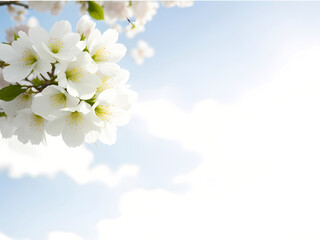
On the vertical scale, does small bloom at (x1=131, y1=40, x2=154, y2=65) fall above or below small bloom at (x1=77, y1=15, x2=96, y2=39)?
above

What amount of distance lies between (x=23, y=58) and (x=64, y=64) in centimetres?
22

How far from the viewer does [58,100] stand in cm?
140

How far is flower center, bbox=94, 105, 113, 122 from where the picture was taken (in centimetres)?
145

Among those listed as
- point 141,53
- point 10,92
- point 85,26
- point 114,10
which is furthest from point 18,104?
point 141,53

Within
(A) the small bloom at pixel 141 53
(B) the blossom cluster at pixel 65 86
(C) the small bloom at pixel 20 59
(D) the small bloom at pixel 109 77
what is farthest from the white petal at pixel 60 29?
(A) the small bloom at pixel 141 53

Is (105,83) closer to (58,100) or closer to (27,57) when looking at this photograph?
(58,100)

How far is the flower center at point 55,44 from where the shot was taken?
1.41 meters

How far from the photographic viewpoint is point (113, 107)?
59.1 inches

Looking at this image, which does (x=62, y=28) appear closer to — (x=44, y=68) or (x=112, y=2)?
(x=44, y=68)

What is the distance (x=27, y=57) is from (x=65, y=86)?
237 millimetres

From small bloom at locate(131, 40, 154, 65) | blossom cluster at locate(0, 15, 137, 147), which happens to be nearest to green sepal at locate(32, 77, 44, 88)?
blossom cluster at locate(0, 15, 137, 147)

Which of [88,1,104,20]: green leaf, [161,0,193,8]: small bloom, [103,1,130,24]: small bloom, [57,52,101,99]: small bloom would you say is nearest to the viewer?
[57,52,101,99]: small bloom

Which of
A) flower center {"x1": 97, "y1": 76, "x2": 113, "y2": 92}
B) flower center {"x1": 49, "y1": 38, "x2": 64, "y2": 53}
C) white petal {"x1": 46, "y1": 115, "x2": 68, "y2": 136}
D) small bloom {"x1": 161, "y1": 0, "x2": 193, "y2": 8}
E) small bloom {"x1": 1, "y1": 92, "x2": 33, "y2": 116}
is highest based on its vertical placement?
small bloom {"x1": 161, "y1": 0, "x2": 193, "y2": 8}

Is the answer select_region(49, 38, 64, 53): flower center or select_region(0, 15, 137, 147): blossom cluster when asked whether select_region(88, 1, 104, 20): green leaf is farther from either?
select_region(49, 38, 64, 53): flower center
